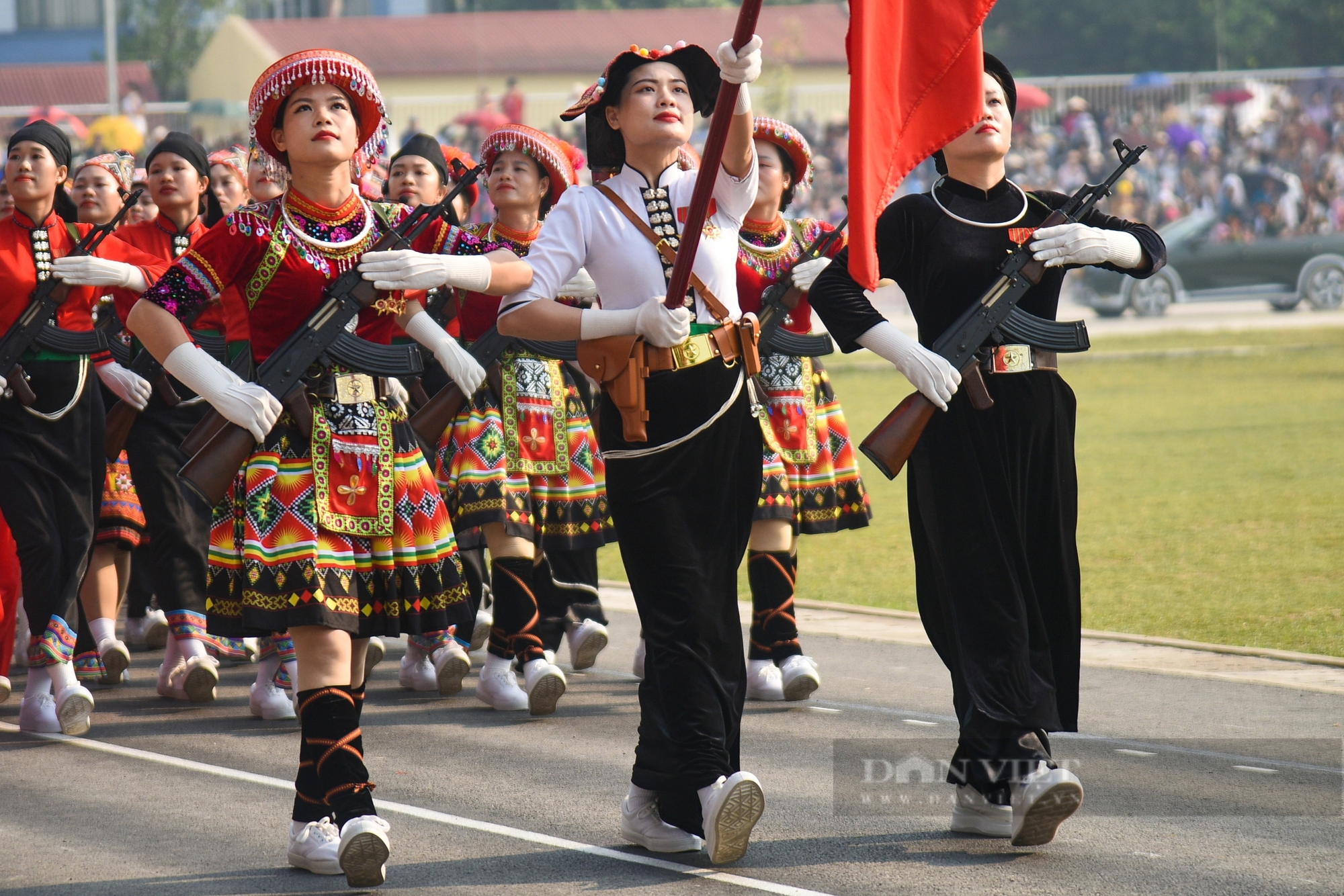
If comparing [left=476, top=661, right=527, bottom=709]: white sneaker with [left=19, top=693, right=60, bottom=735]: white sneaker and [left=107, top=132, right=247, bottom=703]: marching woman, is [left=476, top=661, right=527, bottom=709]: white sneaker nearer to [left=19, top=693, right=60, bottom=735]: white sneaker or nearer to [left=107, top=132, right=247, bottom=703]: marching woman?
[left=107, top=132, right=247, bottom=703]: marching woman

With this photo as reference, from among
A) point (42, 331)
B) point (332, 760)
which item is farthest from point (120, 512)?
point (332, 760)

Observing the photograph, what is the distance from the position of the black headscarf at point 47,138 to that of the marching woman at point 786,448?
9.37ft

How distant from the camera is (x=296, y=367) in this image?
4902 millimetres

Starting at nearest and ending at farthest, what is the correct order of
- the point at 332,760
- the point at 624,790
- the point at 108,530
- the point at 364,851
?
1. the point at 364,851
2. the point at 332,760
3. the point at 624,790
4. the point at 108,530

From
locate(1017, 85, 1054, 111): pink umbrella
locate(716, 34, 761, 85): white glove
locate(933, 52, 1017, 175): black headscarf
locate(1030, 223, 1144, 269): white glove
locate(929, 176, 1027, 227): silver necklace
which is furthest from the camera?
locate(1017, 85, 1054, 111): pink umbrella

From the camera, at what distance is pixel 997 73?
17.6ft

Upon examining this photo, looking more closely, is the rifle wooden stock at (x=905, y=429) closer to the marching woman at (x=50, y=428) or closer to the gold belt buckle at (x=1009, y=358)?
the gold belt buckle at (x=1009, y=358)

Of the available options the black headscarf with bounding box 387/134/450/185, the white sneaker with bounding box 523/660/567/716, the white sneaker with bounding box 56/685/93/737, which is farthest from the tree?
the white sneaker with bounding box 523/660/567/716

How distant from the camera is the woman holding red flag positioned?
4.85 m

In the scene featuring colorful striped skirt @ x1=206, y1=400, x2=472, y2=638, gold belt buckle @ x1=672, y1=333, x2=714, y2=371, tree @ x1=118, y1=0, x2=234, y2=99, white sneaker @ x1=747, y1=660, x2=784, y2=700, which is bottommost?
white sneaker @ x1=747, y1=660, x2=784, y2=700

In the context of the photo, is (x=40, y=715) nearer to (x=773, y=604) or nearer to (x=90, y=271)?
(x=90, y=271)

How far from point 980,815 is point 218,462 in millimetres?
2405

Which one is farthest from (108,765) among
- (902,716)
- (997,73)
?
(997,73)

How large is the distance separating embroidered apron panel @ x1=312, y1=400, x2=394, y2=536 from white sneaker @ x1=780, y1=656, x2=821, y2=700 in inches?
96.7
